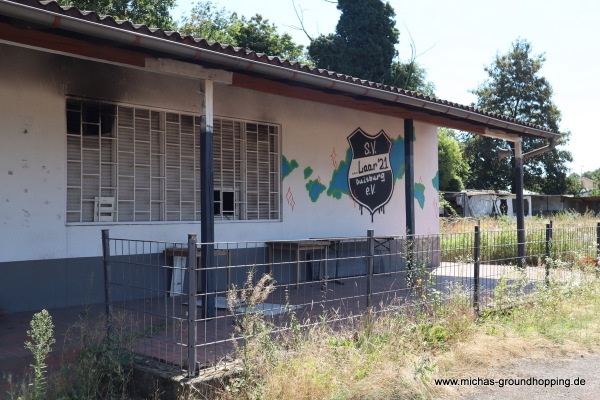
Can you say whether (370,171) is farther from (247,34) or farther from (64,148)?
(247,34)

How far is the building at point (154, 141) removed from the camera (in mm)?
6082

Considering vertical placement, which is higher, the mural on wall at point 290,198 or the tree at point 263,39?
the tree at point 263,39

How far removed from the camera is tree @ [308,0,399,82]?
83.1 ft

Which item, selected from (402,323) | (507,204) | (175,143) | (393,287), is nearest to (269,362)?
(402,323)

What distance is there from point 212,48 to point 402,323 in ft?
10.8

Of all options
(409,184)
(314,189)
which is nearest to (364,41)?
(314,189)

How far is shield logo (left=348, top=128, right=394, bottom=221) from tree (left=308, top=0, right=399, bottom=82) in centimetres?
1451

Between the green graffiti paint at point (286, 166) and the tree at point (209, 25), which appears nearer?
the green graffiti paint at point (286, 166)

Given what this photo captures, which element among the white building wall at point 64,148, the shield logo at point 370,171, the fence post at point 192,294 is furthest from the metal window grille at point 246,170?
the fence post at point 192,294

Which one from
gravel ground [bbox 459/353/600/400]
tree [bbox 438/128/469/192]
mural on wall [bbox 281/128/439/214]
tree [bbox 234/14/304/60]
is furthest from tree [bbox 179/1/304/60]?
gravel ground [bbox 459/353/600/400]

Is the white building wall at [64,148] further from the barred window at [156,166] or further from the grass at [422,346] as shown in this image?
the grass at [422,346]

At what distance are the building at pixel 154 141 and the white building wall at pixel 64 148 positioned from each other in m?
0.02

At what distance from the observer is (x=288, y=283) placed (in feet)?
24.6

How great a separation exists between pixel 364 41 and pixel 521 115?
631 inches
